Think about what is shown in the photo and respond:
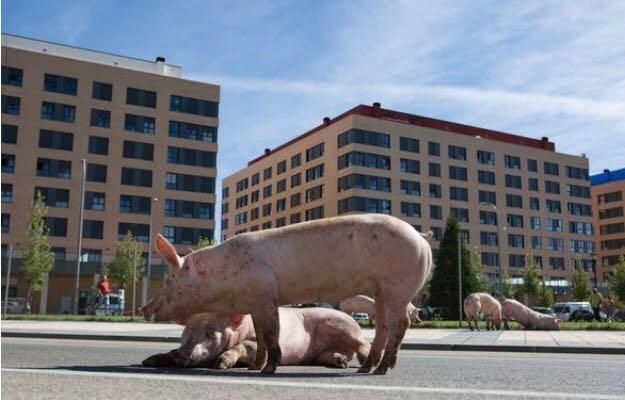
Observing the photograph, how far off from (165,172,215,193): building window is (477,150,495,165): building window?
38.9m

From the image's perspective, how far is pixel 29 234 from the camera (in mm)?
51281

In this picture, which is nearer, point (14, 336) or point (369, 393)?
point (369, 393)

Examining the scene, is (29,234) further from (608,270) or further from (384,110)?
(608,270)

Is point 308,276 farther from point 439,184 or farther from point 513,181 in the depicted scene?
point 513,181

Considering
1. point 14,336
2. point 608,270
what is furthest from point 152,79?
point 608,270

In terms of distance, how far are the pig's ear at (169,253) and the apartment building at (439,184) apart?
7355 centimetres

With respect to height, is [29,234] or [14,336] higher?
[29,234]

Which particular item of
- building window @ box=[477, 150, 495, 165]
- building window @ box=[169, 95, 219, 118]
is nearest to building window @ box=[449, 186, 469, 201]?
building window @ box=[477, 150, 495, 165]

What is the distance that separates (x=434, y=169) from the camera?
87875 mm

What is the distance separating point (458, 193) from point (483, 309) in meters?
65.4

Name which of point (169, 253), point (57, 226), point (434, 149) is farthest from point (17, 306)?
point (434, 149)

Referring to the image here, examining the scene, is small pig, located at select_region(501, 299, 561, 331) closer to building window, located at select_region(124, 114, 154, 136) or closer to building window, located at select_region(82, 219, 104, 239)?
building window, located at select_region(82, 219, 104, 239)

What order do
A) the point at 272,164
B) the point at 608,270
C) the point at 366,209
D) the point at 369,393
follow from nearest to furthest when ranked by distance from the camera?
the point at 369,393
the point at 366,209
the point at 272,164
the point at 608,270

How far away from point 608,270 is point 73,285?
93.7 m
